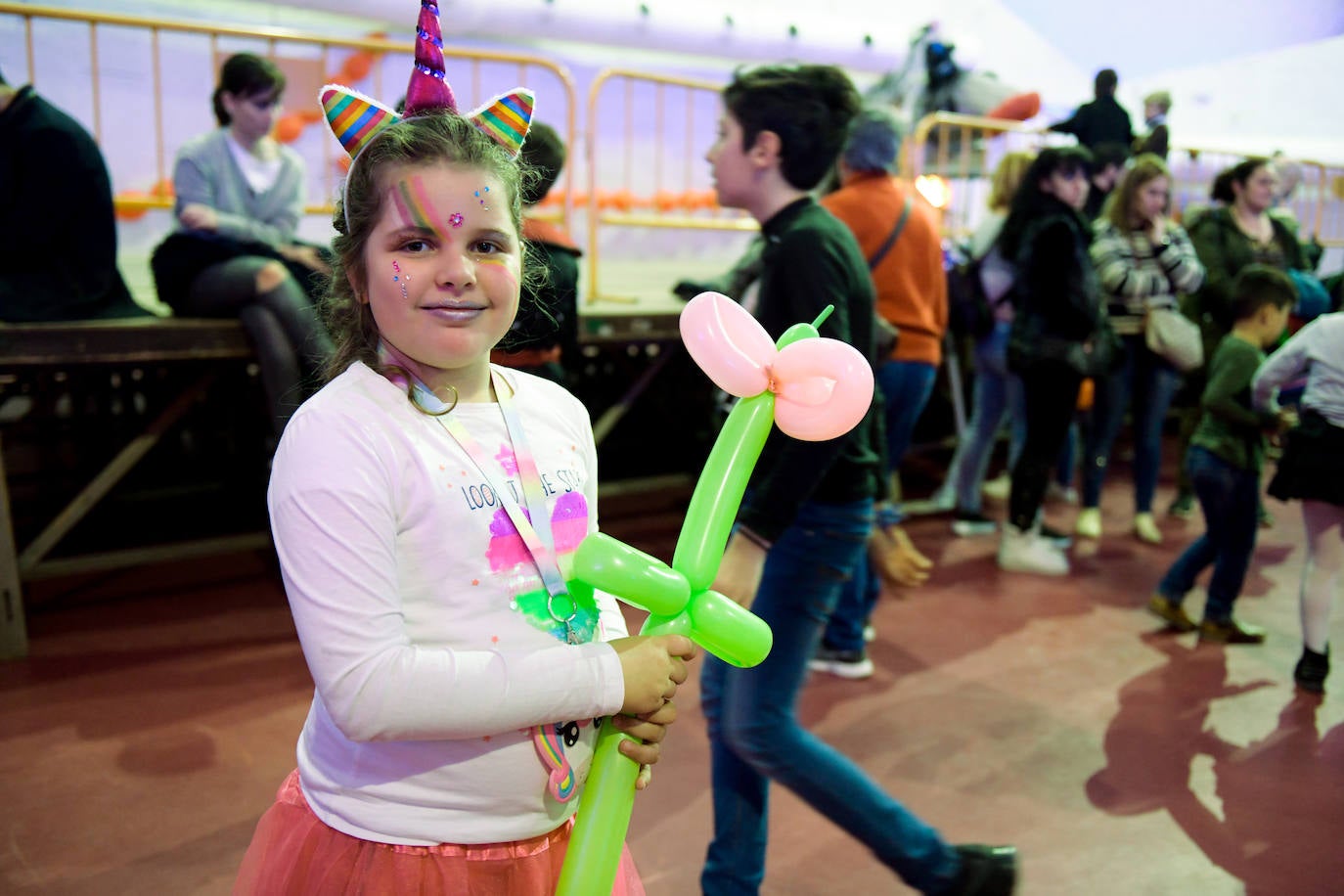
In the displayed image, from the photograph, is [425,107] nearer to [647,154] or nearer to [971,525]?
[971,525]

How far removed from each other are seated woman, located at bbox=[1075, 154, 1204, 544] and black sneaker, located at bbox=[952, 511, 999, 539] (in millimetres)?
459

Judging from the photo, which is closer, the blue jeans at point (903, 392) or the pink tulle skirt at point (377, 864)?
the pink tulle skirt at point (377, 864)

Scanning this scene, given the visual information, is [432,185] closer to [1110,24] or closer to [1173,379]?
[1110,24]

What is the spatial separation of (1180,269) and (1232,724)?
2285mm

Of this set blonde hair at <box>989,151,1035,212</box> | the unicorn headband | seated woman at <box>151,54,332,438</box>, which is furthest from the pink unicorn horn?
blonde hair at <box>989,151,1035,212</box>

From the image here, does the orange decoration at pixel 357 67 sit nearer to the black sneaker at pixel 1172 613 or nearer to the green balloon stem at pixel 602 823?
the black sneaker at pixel 1172 613

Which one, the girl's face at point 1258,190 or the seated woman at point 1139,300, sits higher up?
the girl's face at point 1258,190

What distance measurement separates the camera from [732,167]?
1850mm

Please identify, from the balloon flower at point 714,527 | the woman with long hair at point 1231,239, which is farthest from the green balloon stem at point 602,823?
the woman with long hair at point 1231,239

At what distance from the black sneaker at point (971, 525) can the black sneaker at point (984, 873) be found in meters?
3.31

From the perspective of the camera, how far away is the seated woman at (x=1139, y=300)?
173 inches

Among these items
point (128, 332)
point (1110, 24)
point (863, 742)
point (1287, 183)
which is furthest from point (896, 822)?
point (1287, 183)

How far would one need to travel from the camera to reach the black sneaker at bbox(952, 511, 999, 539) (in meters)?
4.88

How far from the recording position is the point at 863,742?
2760 millimetres
